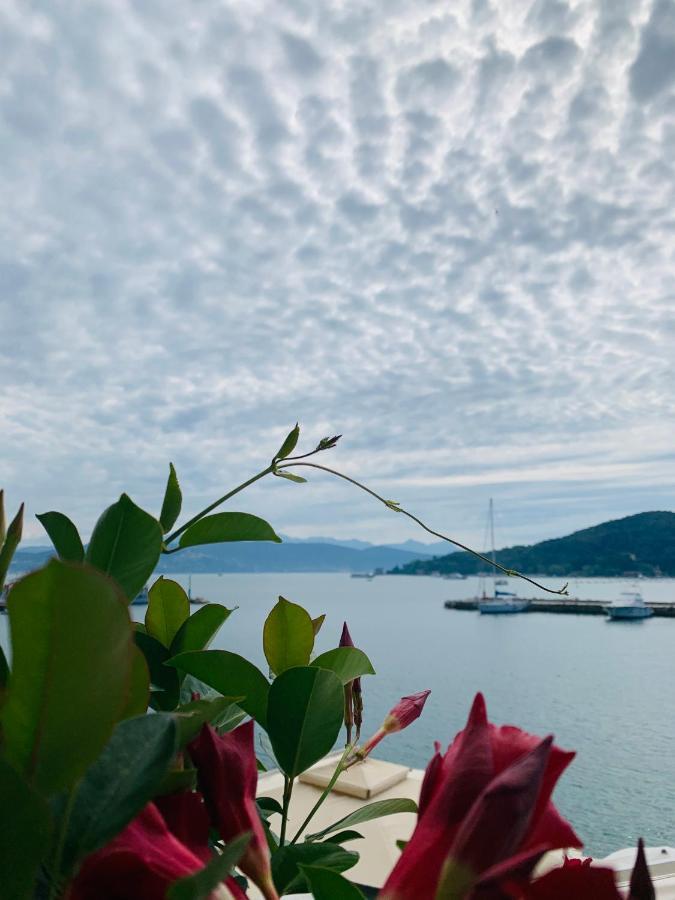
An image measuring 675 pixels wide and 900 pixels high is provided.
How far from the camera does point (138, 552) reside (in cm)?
32

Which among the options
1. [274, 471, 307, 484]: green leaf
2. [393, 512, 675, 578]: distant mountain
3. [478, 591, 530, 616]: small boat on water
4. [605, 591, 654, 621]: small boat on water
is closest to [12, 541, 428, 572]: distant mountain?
[393, 512, 675, 578]: distant mountain

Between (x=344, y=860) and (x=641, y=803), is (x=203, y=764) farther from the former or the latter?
(x=641, y=803)

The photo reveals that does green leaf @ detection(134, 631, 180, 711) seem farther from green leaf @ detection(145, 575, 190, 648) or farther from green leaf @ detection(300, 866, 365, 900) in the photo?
green leaf @ detection(300, 866, 365, 900)

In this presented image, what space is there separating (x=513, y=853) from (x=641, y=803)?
17.6 m

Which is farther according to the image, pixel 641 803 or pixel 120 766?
pixel 641 803

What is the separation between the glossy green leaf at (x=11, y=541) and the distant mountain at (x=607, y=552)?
48069 mm

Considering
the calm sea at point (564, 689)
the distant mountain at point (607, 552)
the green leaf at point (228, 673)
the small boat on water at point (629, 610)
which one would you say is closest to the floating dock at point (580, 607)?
the calm sea at point (564, 689)

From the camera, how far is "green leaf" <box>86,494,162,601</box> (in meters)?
0.32

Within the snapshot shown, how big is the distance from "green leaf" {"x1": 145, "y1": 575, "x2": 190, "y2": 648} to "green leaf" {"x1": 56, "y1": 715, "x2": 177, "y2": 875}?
0.72 feet

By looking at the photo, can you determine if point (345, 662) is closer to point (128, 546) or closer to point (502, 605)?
point (128, 546)

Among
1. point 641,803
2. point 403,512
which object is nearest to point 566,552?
point 641,803

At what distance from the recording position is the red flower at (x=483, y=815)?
0.62 feet

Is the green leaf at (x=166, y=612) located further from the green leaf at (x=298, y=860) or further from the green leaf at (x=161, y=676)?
the green leaf at (x=298, y=860)

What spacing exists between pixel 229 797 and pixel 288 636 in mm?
145
